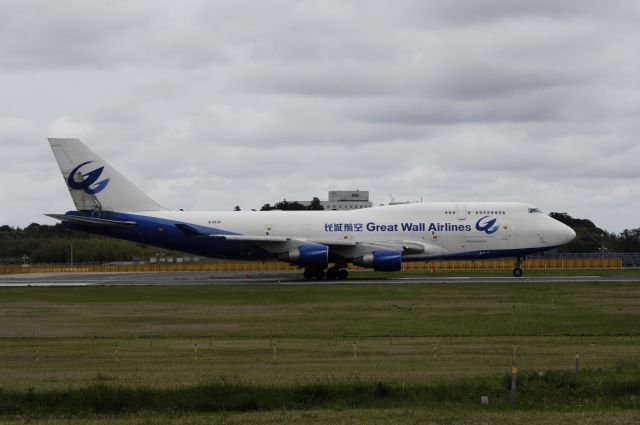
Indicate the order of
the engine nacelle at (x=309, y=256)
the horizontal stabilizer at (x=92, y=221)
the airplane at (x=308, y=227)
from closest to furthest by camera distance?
the engine nacelle at (x=309, y=256) < the horizontal stabilizer at (x=92, y=221) < the airplane at (x=308, y=227)

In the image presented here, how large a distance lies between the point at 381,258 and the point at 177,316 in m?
23.3

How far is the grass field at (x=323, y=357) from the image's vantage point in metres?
17.5

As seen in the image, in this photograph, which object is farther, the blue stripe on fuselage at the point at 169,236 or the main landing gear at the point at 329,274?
the blue stripe on fuselage at the point at 169,236

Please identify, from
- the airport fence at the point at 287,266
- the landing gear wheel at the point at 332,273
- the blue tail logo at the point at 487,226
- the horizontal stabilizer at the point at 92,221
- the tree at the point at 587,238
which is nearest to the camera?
the horizontal stabilizer at the point at 92,221

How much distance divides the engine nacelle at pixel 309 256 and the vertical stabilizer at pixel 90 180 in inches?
464

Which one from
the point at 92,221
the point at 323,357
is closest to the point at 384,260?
the point at 92,221

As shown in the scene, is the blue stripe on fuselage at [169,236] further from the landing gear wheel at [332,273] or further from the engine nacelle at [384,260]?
the engine nacelle at [384,260]

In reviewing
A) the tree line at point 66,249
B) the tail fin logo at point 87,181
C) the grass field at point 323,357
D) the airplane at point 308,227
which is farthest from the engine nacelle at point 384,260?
the tree line at point 66,249

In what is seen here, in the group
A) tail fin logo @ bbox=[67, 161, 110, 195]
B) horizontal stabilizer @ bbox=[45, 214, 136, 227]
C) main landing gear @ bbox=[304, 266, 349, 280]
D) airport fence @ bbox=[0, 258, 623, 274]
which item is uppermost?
tail fin logo @ bbox=[67, 161, 110, 195]

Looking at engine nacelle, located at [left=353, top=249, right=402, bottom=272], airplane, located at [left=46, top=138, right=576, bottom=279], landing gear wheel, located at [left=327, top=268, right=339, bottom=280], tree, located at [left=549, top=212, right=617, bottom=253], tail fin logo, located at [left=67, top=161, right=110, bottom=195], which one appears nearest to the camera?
engine nacelle, located at [left=353, top=249, right=402, bottom=272]

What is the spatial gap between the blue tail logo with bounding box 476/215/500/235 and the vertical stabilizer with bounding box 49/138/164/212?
76.8ft

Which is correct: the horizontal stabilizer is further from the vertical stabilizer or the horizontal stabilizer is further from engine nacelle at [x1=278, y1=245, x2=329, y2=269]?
engine nacelle at [x1=278, y1=245, x2=329, y2=269]

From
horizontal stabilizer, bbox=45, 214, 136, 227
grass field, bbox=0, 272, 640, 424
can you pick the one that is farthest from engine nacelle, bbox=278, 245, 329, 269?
grass field, bbox=0, 272, 640, 424

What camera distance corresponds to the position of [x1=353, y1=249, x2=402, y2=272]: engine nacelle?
193 feet
